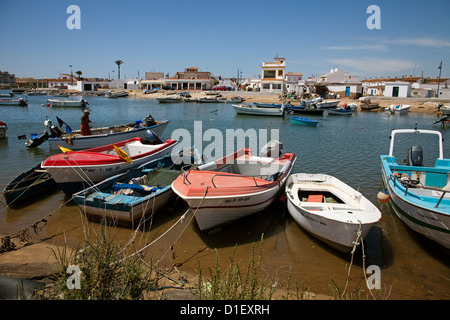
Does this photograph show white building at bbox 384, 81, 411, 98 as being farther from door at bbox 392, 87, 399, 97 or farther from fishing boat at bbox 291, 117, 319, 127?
fishing boat at bbox 291, 117, 319, 127

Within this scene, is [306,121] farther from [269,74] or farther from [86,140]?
[269,74]

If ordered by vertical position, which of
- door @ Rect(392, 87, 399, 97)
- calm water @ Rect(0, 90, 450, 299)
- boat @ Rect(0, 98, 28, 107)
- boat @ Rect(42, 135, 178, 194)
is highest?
door @ Rect(392, 87, 399, 97)

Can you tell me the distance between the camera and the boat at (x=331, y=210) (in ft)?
20.6

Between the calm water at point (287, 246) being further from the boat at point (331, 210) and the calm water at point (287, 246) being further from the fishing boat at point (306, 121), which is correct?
the fishing boat at point (306, 121)

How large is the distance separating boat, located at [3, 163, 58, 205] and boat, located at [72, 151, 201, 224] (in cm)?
290

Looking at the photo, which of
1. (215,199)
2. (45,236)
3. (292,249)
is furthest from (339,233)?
(45,236)

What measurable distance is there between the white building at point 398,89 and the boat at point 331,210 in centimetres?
6122

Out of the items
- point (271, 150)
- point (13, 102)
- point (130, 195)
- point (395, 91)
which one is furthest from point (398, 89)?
point (13, 102)

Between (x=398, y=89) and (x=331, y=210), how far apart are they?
63623 millimetres

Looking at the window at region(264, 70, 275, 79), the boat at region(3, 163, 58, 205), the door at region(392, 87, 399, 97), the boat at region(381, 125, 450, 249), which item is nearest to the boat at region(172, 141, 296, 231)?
the boat at region(381, 125, 450, 249)

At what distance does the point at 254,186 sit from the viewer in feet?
24.9

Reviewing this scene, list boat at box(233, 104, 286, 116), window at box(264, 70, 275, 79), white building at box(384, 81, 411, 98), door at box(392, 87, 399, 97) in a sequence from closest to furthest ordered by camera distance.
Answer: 1. boat at box(233, 104, 286, 116)
2. white building at box(384, 81, 411, 98)
3. door at box(392, 87, 399, 97)
4. window at box(264, 70, 275, 79)

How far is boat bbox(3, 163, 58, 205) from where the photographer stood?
9102 millimetres

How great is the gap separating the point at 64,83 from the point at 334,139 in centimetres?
13013
